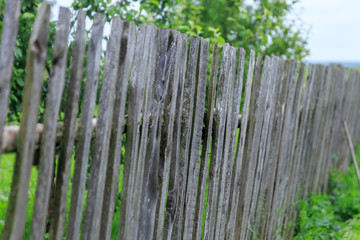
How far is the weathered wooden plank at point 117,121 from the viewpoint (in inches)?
66.6

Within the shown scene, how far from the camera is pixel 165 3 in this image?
341 centimetres

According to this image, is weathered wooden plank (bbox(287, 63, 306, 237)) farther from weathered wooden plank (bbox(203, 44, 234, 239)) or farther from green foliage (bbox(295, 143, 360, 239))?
weathered wooden plank (bbox(203, 44, 234, 239))

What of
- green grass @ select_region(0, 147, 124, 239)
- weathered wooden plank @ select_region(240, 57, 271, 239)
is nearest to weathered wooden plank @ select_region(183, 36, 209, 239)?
weathered wooden plank @ select_region(240, 57, 271, 239)

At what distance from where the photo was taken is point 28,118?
1.33 metres

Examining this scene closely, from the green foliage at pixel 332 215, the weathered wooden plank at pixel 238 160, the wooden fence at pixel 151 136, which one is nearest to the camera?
the wooden fence at pixel 151 136

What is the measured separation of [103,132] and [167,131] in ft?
1.54

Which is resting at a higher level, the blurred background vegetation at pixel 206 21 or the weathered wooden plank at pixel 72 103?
the blurred background vegetation at pixel 206 21

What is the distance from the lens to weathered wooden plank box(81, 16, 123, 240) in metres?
1.64

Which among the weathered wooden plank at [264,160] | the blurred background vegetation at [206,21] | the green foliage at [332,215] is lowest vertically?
the green foliage at [332,215]

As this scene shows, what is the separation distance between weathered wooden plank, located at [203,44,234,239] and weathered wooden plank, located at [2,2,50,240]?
1.27m

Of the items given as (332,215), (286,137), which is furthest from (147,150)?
(332,215)

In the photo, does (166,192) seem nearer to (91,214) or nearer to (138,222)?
(138,222)

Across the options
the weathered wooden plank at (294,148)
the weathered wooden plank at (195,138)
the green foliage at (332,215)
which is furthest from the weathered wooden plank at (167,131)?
the green foliage at (332,215)

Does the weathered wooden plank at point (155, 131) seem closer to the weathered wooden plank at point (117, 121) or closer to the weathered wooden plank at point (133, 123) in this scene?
the weathered wooden plank at point (133, 123)
